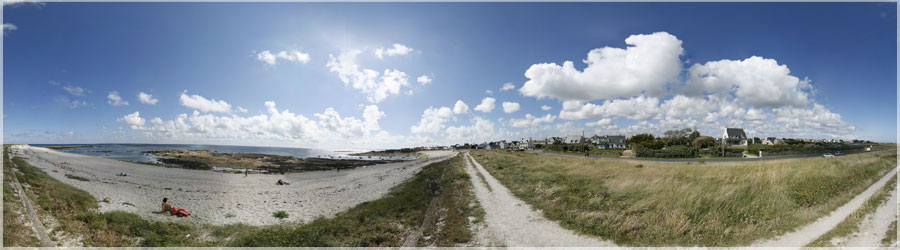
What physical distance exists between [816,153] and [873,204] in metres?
Answer: 55.8

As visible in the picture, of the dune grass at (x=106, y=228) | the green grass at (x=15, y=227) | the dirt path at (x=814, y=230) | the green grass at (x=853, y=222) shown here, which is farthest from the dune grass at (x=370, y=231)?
the green grass at (x=853, y=222)

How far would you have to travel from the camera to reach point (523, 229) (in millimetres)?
10375

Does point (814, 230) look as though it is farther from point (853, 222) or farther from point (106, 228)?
point (106, 228)

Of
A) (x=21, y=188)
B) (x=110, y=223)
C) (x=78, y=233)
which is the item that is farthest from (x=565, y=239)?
(x=21, y=188)

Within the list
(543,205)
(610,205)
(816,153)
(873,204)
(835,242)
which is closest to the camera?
(835,242)

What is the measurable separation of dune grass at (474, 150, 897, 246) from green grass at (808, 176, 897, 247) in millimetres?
631

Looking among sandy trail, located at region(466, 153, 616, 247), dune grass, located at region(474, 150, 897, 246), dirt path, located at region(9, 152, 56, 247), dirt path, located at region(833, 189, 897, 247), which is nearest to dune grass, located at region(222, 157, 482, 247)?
sandy trail, located at region(466, 153, 616, 247)

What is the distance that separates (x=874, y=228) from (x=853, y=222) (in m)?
0.40

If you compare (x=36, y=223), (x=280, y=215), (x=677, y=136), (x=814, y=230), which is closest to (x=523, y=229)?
(x=814, y=230)

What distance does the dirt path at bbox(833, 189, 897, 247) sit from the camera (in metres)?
7.65

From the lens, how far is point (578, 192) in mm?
15875

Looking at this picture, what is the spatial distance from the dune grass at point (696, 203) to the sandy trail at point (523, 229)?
1.81 ft

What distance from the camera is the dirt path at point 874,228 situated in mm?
7648

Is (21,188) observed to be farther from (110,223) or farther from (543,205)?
(543,205)
